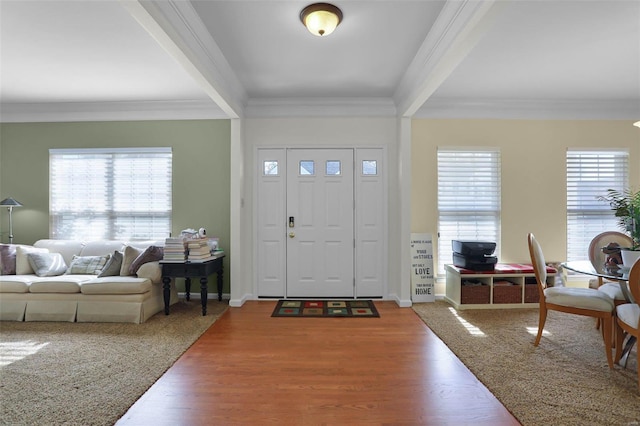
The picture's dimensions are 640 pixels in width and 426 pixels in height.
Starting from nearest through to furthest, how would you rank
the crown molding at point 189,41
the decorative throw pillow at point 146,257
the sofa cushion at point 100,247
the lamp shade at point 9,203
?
the crown molding at point 189,41, the decorative throw pillow at point 146,257, the sofa cushion at point 100,247, the lamp shade at point 9,203

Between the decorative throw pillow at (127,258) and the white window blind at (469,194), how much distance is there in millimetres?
4030

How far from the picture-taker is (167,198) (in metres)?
5.20

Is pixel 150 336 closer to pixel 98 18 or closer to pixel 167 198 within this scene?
pixel 167 198

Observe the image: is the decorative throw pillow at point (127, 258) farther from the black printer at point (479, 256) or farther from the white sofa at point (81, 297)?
the black printer at point (479, 256)

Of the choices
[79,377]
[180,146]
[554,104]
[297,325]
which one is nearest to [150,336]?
[79,377]

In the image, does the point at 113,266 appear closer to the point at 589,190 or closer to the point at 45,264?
the point at 45,264

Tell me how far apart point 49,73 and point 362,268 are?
444 centimetres

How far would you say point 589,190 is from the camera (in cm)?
519

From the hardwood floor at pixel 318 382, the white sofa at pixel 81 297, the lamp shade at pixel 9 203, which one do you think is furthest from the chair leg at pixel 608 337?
the lamp shade at pixel 9 203

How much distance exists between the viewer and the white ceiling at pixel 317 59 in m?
2.81

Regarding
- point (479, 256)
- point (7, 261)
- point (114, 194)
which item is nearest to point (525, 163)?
point (479, 256)

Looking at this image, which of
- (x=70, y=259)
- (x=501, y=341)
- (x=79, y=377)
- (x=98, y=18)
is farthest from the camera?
(x=70, y=259)

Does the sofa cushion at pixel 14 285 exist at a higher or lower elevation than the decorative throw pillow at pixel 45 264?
lower

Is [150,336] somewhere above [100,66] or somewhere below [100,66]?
below
